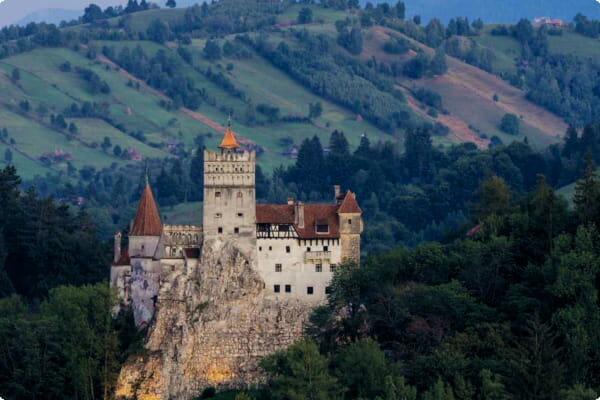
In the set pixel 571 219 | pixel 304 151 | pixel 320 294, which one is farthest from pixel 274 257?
pixel 304 151

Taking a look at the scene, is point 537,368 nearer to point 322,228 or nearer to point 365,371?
point 365,371

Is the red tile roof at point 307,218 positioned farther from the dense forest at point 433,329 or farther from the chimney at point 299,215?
the dense forest at point 433,329

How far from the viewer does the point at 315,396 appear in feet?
275

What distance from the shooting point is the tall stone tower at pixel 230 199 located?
9181 cm

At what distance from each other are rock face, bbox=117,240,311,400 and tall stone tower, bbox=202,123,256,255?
654mm

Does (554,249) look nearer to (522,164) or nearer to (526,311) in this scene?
(526,311)

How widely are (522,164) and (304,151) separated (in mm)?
26407

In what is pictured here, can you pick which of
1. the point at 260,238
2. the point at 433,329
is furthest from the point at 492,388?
the point at 260,238

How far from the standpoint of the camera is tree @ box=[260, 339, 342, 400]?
276ft

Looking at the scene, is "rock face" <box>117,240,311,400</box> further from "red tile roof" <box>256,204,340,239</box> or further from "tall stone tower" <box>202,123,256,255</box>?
"red tile roof" <box>256,204,340,239</box>

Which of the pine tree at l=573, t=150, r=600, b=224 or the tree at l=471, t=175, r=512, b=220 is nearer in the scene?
the pine tree at l=573, t=150, r=600, b=224

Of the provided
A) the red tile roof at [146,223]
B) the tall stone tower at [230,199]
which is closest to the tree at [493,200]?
the tall stone tower at [230,199]

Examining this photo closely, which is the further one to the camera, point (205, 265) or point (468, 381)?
point (205, 265)

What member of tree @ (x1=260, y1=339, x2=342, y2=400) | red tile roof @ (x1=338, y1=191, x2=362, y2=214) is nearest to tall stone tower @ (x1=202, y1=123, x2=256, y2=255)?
red tile roof @ (x1=338, y1=191, x2=362, y2=214)
